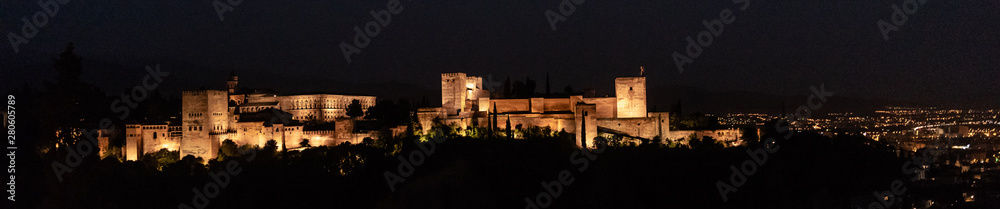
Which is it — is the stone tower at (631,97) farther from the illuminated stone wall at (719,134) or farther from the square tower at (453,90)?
the square tower at (453,90)

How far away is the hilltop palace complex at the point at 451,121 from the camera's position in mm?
36844

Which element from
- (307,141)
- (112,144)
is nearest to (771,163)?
(307,141)

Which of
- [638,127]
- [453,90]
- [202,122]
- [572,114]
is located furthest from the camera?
[453,90]

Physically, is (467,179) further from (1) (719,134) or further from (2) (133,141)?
(2) (133,141)

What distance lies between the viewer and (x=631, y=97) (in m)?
40.9

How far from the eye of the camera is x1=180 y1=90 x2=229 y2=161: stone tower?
1443 inches

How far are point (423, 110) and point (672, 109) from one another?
61.1 feet

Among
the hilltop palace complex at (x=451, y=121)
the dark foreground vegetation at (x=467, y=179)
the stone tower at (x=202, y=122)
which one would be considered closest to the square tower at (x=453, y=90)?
the hilltop palace complex at (x=451, y=121)

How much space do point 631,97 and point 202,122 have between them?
24893 millimetres

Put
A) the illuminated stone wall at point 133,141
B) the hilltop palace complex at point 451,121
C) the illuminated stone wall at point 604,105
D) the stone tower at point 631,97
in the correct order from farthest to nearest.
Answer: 1. the illuminated stone wall at point 604,105
2. the stone tower at point 631,97
3. the hilltop palace complex at point 451,121
4. the illuminated stone wall at point 133,141

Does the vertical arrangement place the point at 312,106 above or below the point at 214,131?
above

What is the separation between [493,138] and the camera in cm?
3634

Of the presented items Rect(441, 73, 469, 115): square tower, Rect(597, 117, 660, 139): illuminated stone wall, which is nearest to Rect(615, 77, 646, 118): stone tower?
Rect(597, 117, 660, 139): illuminated stone wall

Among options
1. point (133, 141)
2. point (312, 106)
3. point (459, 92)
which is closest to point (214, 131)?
point (133, 141)
